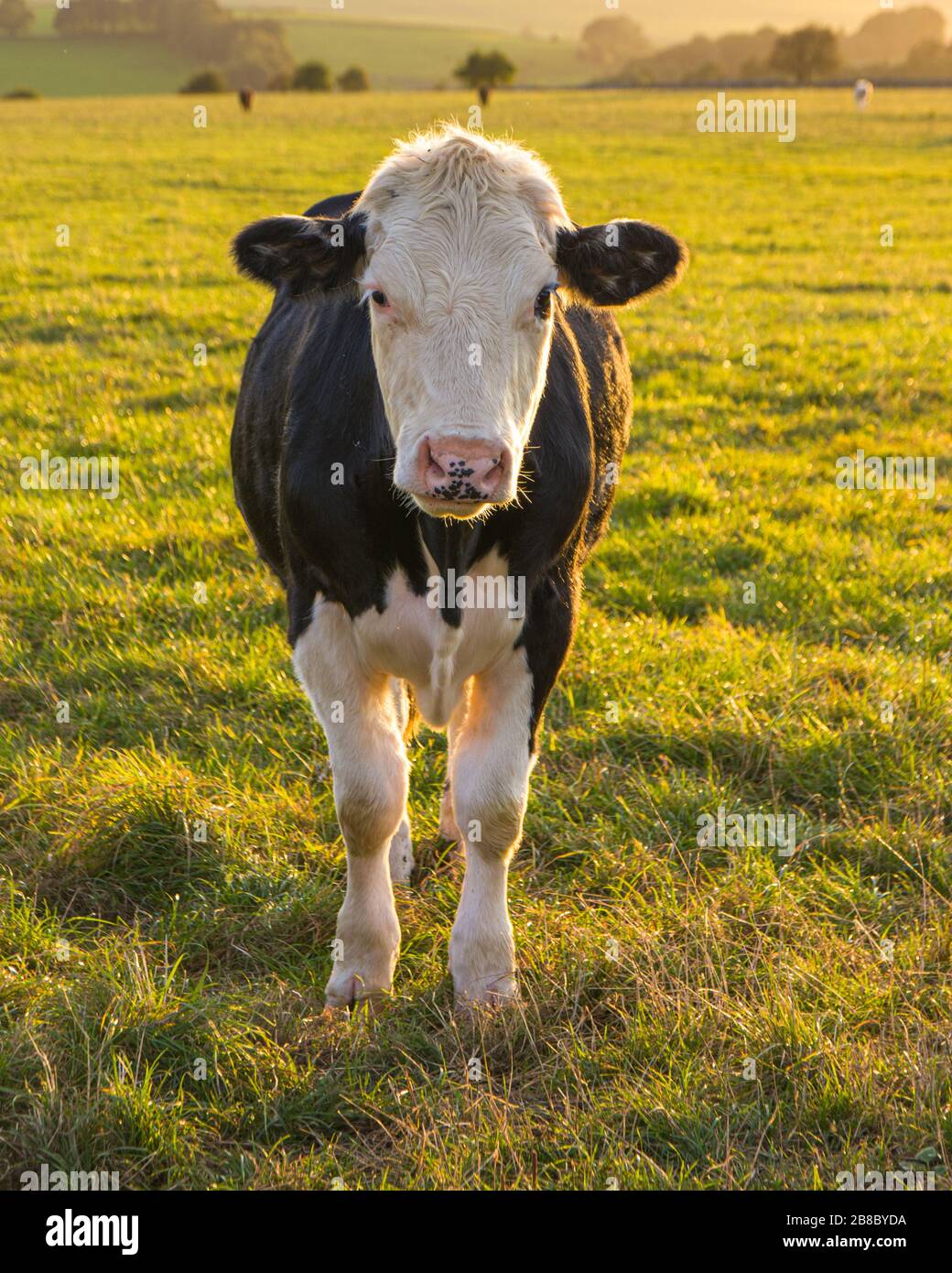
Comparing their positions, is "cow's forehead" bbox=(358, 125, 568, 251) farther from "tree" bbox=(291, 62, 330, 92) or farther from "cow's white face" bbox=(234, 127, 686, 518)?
"tree" bbox=(291, 62, 330, 92)

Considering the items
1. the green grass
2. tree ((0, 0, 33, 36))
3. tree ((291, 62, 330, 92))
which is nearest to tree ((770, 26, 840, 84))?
tree ((291, 62, 330, 92))

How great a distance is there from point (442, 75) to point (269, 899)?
102 m

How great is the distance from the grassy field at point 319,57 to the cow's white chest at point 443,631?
249 feet

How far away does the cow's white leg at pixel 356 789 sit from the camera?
356 cm

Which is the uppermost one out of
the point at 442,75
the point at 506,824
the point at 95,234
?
the point at 442,75

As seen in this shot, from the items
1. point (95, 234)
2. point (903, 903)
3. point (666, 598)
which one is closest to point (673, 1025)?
point (903, 903)

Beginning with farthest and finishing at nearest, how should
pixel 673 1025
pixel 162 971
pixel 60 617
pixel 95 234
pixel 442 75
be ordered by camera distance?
pixel 442 75, pixel 95 234, pixel 60 617, pixel 162 971, pixel 673 1025

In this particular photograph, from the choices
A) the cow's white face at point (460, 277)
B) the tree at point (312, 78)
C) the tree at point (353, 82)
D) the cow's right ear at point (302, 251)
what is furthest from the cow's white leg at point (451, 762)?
the tree at point (312, 78)

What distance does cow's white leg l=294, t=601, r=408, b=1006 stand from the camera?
356 cm

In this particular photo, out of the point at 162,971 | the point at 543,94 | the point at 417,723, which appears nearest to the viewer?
the point at 162,971

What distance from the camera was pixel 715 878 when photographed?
3.98 metres

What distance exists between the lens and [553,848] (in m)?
4.20

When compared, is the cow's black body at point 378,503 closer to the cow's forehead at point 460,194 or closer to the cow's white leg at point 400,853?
the cow's forehead at point 460,194

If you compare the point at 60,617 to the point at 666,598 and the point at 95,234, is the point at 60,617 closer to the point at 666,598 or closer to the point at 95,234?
the point at 666,598
